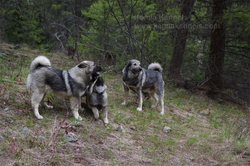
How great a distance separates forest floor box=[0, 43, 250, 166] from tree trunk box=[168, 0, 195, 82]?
4386 millimetres

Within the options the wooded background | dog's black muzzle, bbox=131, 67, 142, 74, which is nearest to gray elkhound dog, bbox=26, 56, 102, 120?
dog's black muzzle, bbox=131, 67, 142, 74

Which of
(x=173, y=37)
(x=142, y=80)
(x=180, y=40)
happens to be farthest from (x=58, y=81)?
(x=173, y=37)

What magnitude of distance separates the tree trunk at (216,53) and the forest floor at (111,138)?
A: 409 centimetres

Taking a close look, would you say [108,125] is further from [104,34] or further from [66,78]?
[104,34]

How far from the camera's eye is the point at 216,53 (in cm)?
1009

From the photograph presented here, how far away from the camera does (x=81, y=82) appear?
473 centimetres

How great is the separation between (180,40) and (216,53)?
1828 mm

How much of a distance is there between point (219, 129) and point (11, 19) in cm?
1675

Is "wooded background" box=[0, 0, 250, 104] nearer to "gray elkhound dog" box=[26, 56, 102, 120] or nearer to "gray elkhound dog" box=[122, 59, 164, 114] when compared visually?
"gray elkhound dog" box=[122, 59, 164, 114]

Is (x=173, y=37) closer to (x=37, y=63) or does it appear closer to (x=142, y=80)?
(x=142, y=80)

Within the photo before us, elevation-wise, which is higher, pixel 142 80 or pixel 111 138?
pixel 142 80

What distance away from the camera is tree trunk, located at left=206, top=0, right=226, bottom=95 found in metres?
9.62

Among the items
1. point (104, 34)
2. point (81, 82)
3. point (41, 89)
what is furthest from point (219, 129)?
point (104, 34)

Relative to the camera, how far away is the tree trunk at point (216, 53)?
9.62 meters
